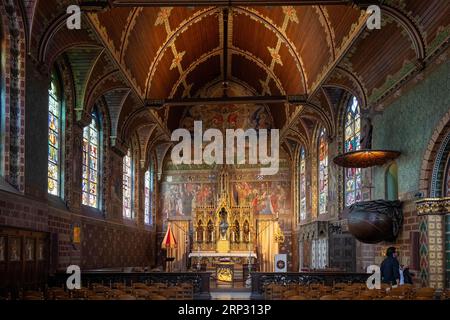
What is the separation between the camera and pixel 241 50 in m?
29.7

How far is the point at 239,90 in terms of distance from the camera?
35.3 meters

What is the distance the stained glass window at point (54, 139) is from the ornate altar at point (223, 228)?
13234 mm

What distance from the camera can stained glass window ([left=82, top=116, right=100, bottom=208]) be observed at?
Answer: 22.5 m

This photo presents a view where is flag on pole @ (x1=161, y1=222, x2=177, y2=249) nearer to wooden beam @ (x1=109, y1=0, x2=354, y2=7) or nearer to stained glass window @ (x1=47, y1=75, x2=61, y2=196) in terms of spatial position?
stained glass window @ (x1=47, y1=75, x2=61, y2=196)

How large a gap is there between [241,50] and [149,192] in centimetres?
1002

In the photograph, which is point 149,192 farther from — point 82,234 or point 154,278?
point 154,278

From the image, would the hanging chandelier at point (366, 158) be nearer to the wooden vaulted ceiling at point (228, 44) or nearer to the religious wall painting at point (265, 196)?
the wooden vaulted ceiling at point (228, 44)

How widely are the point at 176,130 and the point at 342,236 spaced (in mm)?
14679

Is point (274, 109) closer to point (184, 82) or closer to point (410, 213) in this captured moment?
point (184, 82)

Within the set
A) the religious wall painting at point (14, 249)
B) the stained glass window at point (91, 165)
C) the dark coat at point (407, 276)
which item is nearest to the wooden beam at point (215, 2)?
the religious wall painting at point (14, 249)

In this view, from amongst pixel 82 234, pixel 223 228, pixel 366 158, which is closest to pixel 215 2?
pixel 366 158

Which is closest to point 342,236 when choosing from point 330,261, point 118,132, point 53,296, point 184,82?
point 330,261

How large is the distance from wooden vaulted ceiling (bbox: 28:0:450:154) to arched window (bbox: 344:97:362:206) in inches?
36.1
